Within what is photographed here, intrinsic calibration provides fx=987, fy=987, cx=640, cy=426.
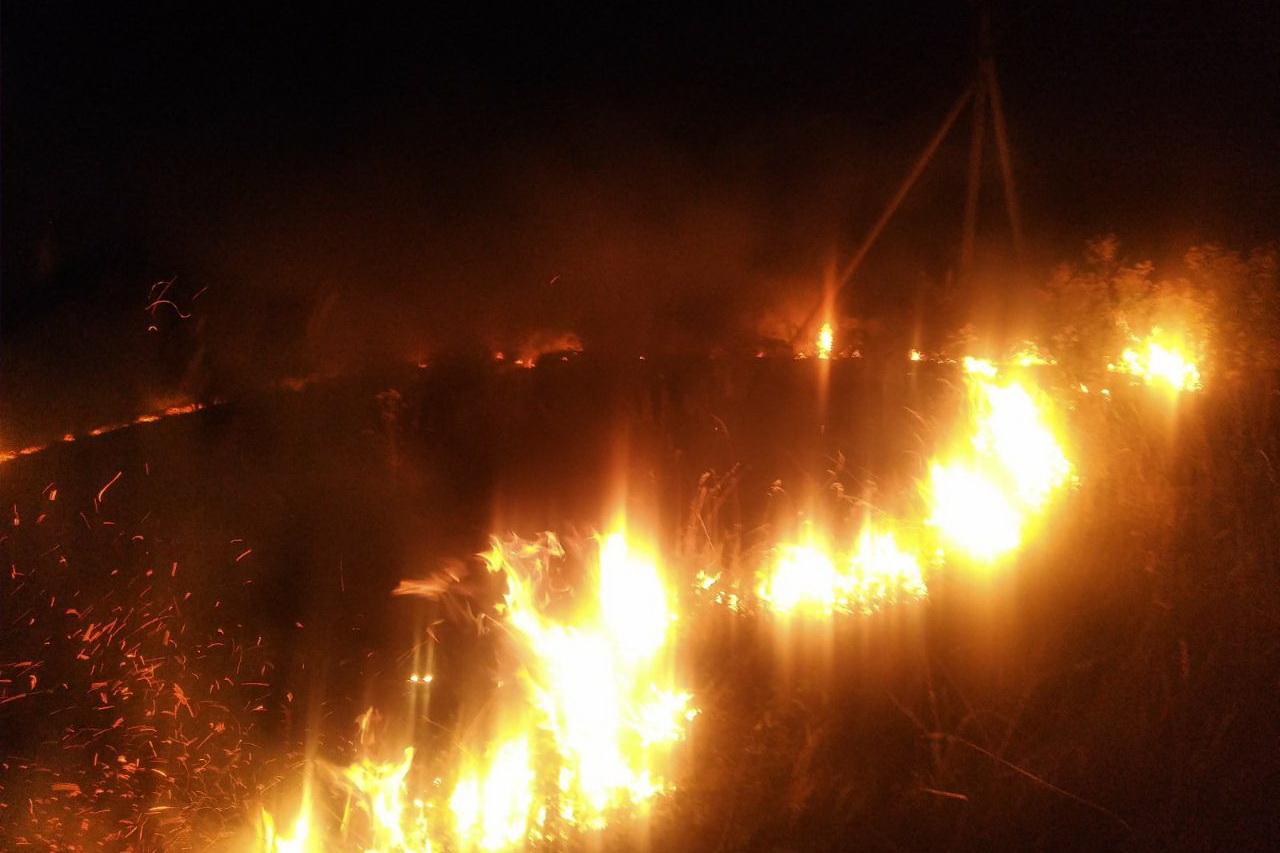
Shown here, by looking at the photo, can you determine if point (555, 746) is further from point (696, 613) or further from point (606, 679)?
point (696, 613)

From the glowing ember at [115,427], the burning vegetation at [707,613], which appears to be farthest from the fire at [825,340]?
the glowing ember at [115,427]

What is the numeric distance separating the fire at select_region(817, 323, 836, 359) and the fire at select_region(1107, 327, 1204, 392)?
4.95 ft

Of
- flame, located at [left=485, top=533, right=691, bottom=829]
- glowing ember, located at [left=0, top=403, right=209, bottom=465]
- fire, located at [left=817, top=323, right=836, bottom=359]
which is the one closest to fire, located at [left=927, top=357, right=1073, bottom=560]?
fire, located at [left=817, top=323, right=836, bottom=359]

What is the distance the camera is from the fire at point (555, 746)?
2.79 m

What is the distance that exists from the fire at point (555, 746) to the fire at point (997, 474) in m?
1.20

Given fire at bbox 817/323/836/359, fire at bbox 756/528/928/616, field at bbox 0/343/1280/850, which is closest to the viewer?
field at bbox 0/343/1280/850

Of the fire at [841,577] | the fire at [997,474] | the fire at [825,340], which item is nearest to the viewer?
the fire at [841,577]

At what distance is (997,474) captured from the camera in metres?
4.04

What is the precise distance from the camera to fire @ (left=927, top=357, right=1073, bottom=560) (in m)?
3.68

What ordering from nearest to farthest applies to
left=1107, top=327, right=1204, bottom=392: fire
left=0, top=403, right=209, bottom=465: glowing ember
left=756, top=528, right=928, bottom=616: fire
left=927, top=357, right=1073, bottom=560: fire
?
left=756, top=528, right=928, bottom=616: fire
left=927, top=357, right=1073, bottom=560: fire
left=1107, top=327, right=1204, bottom=392: fire
left=0, top=403, right=209, bottom=465: glowing ember

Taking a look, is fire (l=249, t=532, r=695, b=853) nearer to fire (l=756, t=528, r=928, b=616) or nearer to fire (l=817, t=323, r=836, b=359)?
fire (l=756, t=528, r=928, b=616)

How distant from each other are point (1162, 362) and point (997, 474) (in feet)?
3.68

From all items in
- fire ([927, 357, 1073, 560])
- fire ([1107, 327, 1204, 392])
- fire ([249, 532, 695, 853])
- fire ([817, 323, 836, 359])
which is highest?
fire ([817, 323, 836, 359])

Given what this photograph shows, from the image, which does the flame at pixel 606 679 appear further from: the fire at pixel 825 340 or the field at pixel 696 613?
the fire at pixel 825 340
